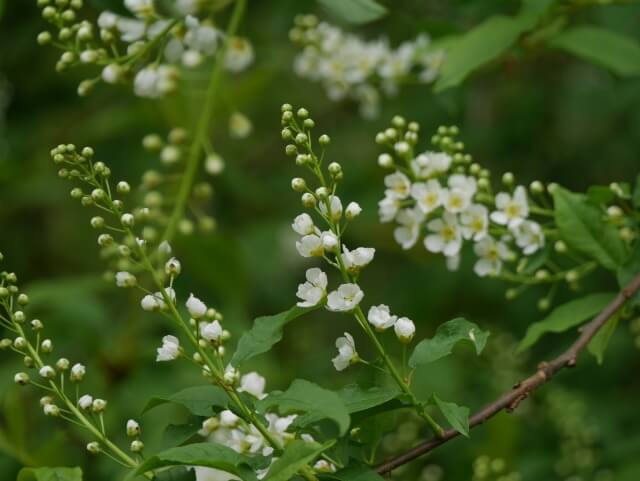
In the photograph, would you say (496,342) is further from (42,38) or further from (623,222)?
(42,38)

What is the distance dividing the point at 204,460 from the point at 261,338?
9.6 inches

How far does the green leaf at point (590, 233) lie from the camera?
83.8 inches

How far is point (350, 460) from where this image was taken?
1630 millimetres

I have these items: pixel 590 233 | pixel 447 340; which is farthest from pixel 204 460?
pixel 590 233

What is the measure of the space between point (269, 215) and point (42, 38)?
7.02ft

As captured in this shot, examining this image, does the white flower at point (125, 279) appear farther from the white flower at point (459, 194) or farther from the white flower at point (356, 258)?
the white flower at point (459, 194)

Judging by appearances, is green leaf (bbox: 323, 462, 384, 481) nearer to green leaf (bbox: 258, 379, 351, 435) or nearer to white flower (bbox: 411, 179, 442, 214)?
green leaf (bbox: 258, 379, 351, 435)

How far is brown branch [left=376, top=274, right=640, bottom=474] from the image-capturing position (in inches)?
65.4

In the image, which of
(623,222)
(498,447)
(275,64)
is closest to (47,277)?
(275,64)

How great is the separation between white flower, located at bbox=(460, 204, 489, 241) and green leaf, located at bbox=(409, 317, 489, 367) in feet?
1.91

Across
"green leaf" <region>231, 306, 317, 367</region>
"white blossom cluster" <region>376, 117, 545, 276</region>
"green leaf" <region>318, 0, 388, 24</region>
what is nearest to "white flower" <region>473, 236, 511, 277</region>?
"white blossom cluster" <region>376, 117, 545, 276</region>

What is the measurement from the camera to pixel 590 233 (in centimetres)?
214

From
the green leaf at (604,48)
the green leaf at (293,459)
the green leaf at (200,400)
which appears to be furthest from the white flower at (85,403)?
the green leaf at (604,48)

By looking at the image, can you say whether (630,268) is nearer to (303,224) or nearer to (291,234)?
(303,224)
